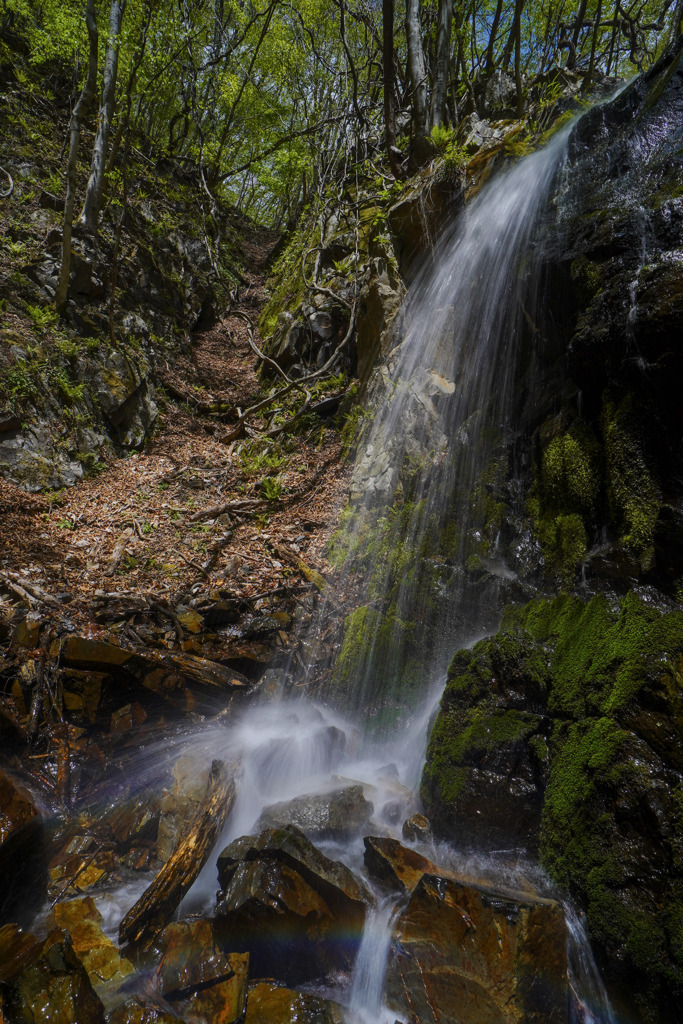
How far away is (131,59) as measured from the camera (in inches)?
382

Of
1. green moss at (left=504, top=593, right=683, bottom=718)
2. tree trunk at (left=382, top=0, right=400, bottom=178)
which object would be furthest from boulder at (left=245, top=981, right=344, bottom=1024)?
tree trunk at (left=382, top=0, right=400, bottom=178)

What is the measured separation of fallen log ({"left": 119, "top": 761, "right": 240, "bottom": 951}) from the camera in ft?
9.87

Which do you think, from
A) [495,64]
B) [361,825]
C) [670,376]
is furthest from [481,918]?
[495,64]

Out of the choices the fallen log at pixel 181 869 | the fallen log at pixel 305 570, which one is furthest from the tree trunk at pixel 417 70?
the fallen log at pixel 181 869

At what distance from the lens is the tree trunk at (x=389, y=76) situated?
594cm

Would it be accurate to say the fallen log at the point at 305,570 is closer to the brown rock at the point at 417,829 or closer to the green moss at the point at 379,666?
the green moss at the point at 379,666

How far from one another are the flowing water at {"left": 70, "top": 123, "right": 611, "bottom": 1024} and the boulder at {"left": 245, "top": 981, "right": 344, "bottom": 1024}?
186 mm

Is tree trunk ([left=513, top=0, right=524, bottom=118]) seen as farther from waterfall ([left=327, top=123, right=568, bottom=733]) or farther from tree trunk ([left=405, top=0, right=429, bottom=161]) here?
waterfall ([left=327, top=123, right=568, bottom=733])

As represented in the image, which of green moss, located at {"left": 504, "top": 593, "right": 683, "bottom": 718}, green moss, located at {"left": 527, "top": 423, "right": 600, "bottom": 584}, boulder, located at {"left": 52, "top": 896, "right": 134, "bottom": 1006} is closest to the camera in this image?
boulder, located at {"left": 52, "top": 896, "right": 134, "bottom": 1006}

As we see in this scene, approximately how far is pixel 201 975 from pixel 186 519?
5.53 meters

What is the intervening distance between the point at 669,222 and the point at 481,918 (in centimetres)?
592

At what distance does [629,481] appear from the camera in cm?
427

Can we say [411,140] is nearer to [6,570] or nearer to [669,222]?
[669,222]

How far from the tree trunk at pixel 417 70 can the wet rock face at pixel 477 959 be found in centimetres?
1274
